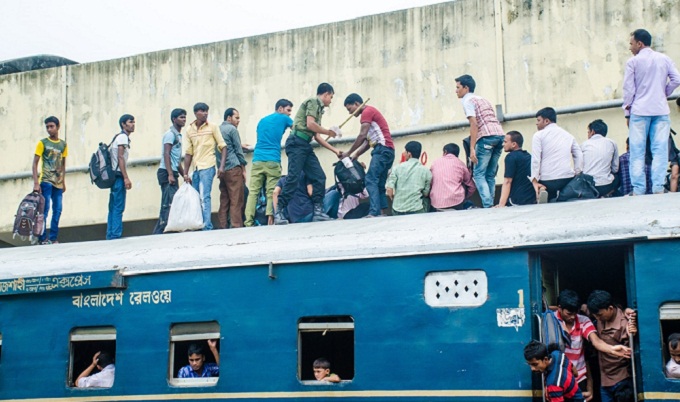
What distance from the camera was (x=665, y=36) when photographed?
13344mm

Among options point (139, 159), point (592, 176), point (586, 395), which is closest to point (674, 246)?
point (586, 395)

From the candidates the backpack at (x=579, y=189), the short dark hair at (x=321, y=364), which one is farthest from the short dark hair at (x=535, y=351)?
the backpack at (x=579, y=189)

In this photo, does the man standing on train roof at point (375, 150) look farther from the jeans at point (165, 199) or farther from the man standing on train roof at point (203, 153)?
the jeans at point (165, 199)

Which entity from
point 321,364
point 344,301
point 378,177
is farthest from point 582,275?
point 378,177

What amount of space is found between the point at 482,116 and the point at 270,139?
8.22 ft

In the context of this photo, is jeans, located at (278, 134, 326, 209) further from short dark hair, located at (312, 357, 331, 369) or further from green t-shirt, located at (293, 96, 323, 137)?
short dark hair, located at (312, 357, 331, 369)

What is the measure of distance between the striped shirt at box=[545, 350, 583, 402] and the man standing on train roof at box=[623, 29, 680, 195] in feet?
8.05

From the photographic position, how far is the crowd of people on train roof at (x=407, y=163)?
1024 centimetres

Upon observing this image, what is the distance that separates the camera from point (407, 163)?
11289 millimetres

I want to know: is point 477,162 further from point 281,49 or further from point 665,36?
point 281,49

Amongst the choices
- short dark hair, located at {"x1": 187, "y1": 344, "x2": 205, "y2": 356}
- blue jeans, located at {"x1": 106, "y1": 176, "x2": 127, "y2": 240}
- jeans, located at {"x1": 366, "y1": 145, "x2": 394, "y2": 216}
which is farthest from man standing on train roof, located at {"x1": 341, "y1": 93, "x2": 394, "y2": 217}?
blue jeans, located at {"x1": 106, "y1": 176, "x2": 127, "y2": 240}


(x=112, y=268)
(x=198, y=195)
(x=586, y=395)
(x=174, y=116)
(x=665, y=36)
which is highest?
(x=665, y=36)

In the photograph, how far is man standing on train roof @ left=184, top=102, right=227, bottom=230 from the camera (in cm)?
1235

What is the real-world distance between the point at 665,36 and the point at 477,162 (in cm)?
382
